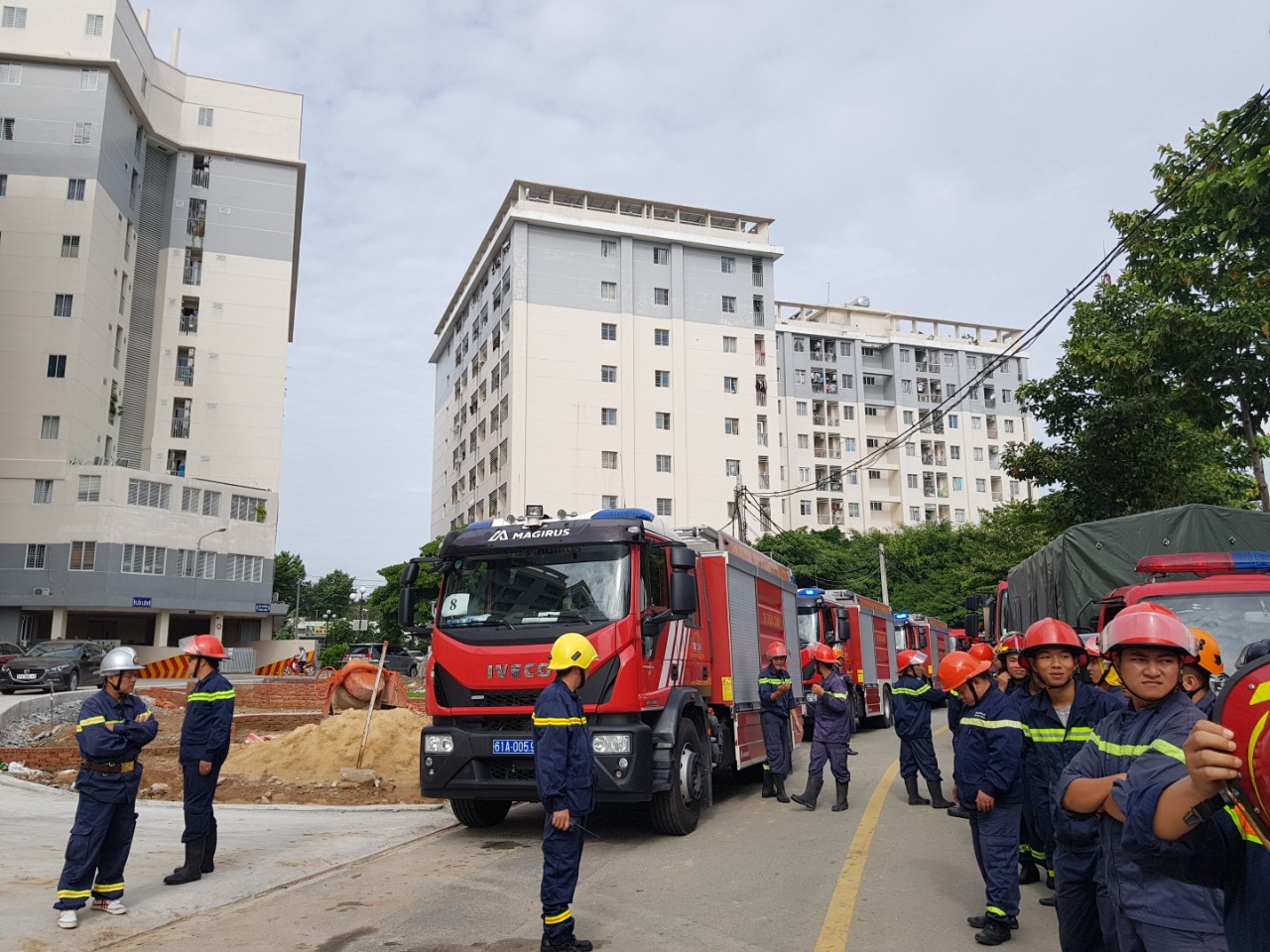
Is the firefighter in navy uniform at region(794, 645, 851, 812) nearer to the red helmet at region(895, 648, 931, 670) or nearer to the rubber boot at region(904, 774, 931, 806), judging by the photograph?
the red helmet at region(895, 648, 931, 670)

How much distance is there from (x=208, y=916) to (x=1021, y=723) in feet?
17.3

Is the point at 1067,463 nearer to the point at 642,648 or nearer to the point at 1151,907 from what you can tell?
the point at 642,648

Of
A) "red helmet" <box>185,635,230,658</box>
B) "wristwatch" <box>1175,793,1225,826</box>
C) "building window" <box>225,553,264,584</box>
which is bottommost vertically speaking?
"wristwatch" <box>1175,793,1225,826</box>

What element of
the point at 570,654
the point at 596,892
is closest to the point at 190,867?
the point at 596,892

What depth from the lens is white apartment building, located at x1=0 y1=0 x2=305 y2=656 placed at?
48125 mm

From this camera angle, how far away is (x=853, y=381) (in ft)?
268

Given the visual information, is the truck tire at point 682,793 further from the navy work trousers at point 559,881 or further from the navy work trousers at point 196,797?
the navy work trousers at point 196,797

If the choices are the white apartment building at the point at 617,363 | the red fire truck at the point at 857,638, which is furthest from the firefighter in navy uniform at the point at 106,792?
the white apartment building at the point at 617,363

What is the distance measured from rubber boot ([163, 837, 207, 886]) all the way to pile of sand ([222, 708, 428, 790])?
17.6ft

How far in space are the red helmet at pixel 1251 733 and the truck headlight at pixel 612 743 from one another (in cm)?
609

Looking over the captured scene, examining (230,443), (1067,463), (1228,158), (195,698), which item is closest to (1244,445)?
(1067,463)

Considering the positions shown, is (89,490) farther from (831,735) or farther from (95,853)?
(95,853)

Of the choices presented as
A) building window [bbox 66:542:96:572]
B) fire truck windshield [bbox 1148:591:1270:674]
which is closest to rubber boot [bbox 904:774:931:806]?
fire truck windshield [bbox 1148:591:1270:674]

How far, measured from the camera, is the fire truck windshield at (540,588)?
27.6 ft
